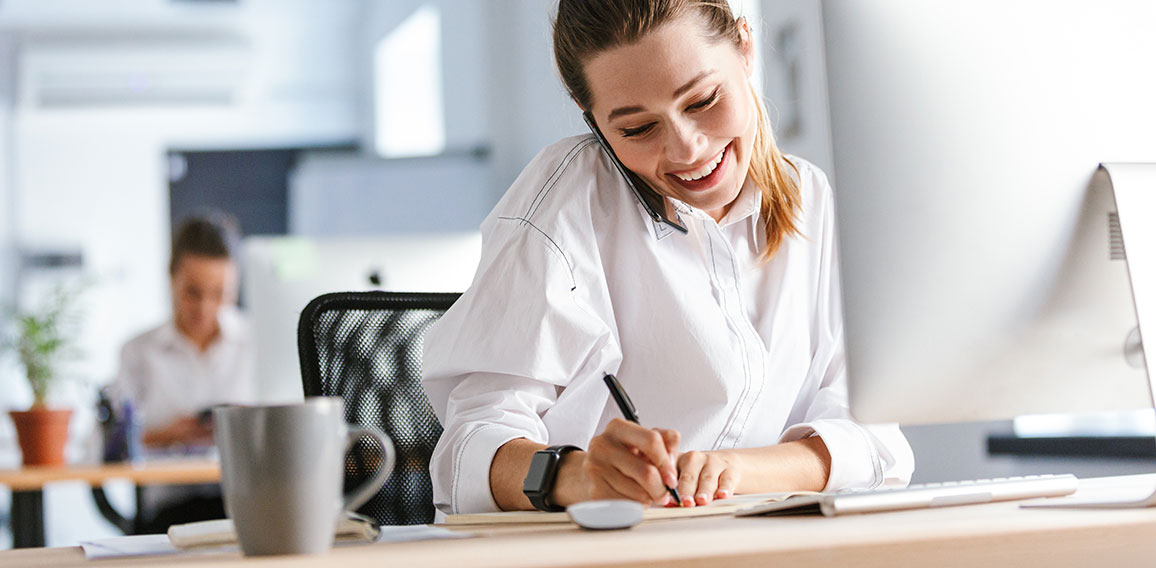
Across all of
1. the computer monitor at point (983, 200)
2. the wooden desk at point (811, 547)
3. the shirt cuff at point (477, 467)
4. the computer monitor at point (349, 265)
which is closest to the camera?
the wooden desk at point (811, 547)

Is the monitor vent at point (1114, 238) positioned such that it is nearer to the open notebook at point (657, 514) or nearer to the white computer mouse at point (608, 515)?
the open notebook at point (657, 514)

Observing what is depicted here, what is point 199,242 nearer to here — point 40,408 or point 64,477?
point 40,408

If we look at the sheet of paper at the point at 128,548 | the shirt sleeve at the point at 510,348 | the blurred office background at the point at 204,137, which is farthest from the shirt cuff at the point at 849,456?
the blurred office background at the point at 204,137

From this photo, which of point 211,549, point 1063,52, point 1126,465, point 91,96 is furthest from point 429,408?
point 91,96

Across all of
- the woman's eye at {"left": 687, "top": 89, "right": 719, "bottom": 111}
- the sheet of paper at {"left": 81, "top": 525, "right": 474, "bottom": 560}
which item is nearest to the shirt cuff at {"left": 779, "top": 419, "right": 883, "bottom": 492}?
the woman's eye at {"left": 687, "top": 89, "right": 719, "bottom": 111}

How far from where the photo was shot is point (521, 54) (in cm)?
483

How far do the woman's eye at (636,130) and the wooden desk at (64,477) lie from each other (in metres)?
1.87

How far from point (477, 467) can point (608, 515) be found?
37 centimetres

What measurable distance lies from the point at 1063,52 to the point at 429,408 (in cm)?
83

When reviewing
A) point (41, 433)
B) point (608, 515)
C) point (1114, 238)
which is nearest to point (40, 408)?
point (41, 433)

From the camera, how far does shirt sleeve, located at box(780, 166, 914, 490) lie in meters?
1.13

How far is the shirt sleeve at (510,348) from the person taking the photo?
1.14m

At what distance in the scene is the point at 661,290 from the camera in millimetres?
1299

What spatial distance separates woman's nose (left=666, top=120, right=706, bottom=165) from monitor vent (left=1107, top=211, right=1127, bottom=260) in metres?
0.50
